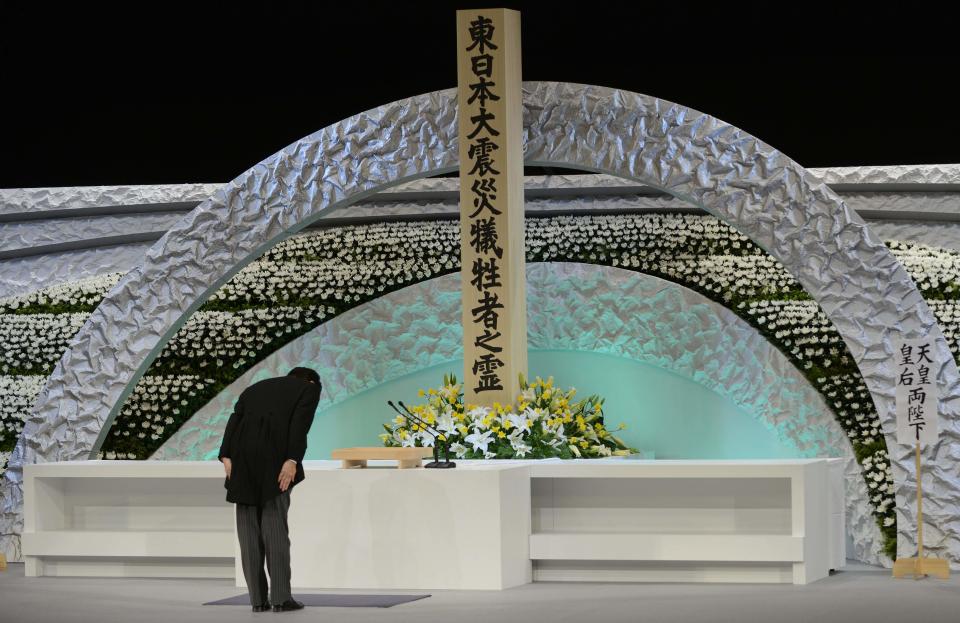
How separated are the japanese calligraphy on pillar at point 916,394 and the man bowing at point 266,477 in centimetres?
334

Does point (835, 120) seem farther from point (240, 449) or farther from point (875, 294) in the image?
point (240, 449)

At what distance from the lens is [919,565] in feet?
22.7

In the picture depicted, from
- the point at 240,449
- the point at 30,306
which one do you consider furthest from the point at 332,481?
the point at 30,306

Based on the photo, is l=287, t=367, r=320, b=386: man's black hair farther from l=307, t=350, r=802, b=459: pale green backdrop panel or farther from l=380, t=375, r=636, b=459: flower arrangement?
l=307, t=350, r=802, b=459: pale green backdrop panel

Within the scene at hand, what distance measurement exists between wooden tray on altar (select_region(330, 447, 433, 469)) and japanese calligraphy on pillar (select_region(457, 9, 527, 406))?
195cm

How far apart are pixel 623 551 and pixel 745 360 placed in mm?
3071

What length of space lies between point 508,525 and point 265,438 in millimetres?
1374

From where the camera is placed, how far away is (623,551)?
21.9 ft

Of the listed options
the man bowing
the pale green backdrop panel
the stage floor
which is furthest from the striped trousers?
the pale green backdrop panel

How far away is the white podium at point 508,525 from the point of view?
6.33m

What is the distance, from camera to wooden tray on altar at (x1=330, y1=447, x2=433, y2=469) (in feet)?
21.0

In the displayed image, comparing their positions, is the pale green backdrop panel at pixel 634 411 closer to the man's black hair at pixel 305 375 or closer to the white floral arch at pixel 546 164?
the white floral arch at pixel 546 164

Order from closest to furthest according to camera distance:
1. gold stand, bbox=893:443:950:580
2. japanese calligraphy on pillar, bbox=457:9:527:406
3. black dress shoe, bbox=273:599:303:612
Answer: black dress shoe, bbox=273:599:303:612, gold stand, bbox=893:443:950:580, japanese calligraphy on pillar, bbox=457:9:527:406

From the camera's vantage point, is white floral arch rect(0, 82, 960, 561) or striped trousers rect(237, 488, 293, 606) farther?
white floral arch rect(0, 82, 960, 561)
